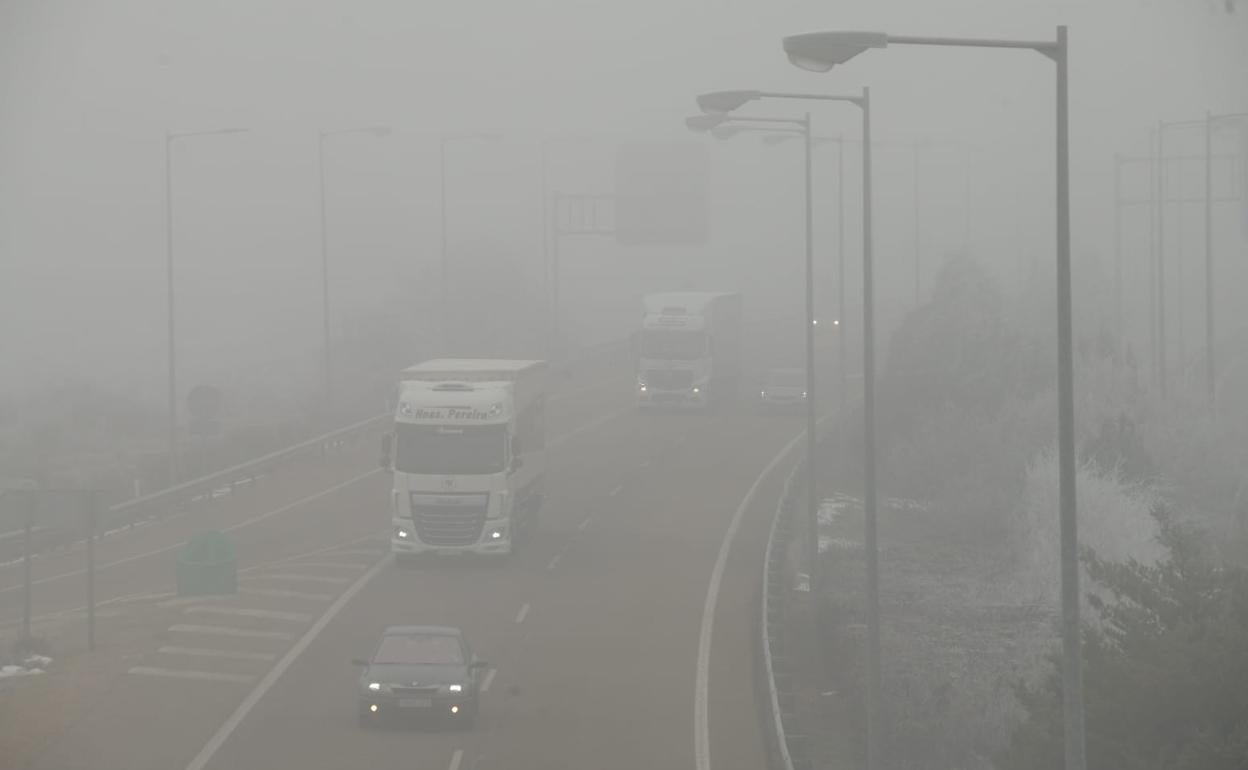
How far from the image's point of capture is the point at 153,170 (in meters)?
176

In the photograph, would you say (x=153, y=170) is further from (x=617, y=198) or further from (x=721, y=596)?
(x=721, y=596)

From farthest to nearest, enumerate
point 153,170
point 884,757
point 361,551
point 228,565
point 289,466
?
point 153,170, point 289,466, point 361,551, point 228,565, point 884,757

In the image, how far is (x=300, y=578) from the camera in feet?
119

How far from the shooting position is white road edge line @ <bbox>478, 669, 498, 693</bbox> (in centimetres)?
2714

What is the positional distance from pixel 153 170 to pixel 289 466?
427 feet

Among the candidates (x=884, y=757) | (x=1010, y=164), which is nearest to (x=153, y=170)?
(x=1010, y=164)

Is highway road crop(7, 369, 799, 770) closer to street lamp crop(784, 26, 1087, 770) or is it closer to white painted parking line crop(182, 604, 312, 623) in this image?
white painted parking line crop(182, 604, 312, 623)

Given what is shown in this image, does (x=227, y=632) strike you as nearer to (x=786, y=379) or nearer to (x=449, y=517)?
(x=449, y=517)

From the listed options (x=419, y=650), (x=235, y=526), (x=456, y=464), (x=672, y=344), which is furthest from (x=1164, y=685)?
(x=672, y=344)

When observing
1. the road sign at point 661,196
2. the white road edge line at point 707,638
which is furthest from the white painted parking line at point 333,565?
the road sign at point 661,196

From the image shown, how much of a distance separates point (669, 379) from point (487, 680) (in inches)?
1408

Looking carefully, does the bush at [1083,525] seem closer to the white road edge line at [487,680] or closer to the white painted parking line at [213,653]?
the white road edge line at [487,680]

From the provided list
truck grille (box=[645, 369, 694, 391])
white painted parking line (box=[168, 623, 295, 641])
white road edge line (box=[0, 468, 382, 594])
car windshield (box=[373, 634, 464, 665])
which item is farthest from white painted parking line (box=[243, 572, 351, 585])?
truck grille (box=[645, 369, 694, 391])

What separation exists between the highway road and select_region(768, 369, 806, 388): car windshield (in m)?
15.7
